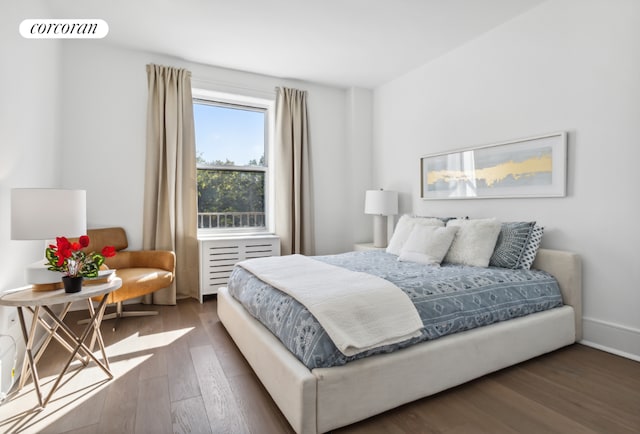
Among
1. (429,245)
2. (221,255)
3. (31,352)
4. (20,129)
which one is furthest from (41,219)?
(429,245)

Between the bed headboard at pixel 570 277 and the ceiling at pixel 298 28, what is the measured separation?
207 cm

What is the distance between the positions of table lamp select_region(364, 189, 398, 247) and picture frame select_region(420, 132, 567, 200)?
37 centimetres

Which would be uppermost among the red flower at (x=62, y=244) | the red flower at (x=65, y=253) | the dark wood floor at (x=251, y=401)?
the red flower at (x=62, y=244)

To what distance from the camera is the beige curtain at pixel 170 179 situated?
12.1 feet

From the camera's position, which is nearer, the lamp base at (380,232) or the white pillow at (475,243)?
the white pillow at (475,243)

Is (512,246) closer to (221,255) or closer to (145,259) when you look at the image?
(221,255)

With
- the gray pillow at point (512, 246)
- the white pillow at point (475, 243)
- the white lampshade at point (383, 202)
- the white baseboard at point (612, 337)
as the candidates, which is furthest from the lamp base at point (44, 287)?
the white baseboard at point (612, 337)

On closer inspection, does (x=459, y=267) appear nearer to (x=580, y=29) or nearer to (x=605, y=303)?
(x=605, y=303)

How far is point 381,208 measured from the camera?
4.15 meters

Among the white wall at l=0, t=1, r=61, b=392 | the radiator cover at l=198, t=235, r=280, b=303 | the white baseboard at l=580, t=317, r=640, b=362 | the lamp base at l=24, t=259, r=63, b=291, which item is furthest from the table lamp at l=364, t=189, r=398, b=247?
the white wall at l=0, t=1, r=61, b=392

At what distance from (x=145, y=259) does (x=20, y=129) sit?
159cm

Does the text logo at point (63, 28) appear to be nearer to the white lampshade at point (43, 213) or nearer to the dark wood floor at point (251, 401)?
the white lampshade at point (43, 213)

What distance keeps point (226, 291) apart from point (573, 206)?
2888 millimetres

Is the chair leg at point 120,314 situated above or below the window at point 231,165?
below
